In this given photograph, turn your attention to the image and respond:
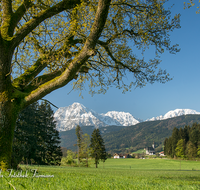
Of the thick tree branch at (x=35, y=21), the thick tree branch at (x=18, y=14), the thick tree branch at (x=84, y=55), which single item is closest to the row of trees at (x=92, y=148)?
the thick tree branch at (x=84, y=55)

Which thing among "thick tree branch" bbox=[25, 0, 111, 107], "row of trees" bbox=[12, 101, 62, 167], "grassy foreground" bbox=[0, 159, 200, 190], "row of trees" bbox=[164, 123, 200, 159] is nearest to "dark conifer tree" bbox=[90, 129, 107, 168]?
"row of trees" bbox=[12, 101, 62, 167]

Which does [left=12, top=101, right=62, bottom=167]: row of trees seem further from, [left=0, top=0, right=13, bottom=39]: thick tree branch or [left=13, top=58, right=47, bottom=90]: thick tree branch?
[left=0, top=0, right=13, bottom=39]: thick tree branch

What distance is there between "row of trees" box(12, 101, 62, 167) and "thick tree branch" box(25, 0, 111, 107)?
85.4 ft

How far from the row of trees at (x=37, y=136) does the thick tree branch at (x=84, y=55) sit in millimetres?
26045

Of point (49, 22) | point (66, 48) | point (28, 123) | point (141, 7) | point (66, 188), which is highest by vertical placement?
point (49, 22)

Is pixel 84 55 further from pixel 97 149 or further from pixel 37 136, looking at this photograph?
pixel 97 149

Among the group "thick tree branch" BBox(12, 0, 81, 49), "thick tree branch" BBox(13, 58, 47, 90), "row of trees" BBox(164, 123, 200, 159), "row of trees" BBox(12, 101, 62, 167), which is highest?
"thick tree branch" BBox(12, 0, 81, 49)

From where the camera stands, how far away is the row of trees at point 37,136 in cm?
3269

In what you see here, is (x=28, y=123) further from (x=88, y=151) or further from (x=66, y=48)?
(x=66, y=48)

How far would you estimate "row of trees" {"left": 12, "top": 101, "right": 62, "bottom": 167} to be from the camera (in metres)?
32.7

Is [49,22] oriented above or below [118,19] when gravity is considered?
above

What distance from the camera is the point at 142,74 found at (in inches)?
382

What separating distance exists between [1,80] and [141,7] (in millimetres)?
6709

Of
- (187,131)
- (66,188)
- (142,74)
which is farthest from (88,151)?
(187,131)
